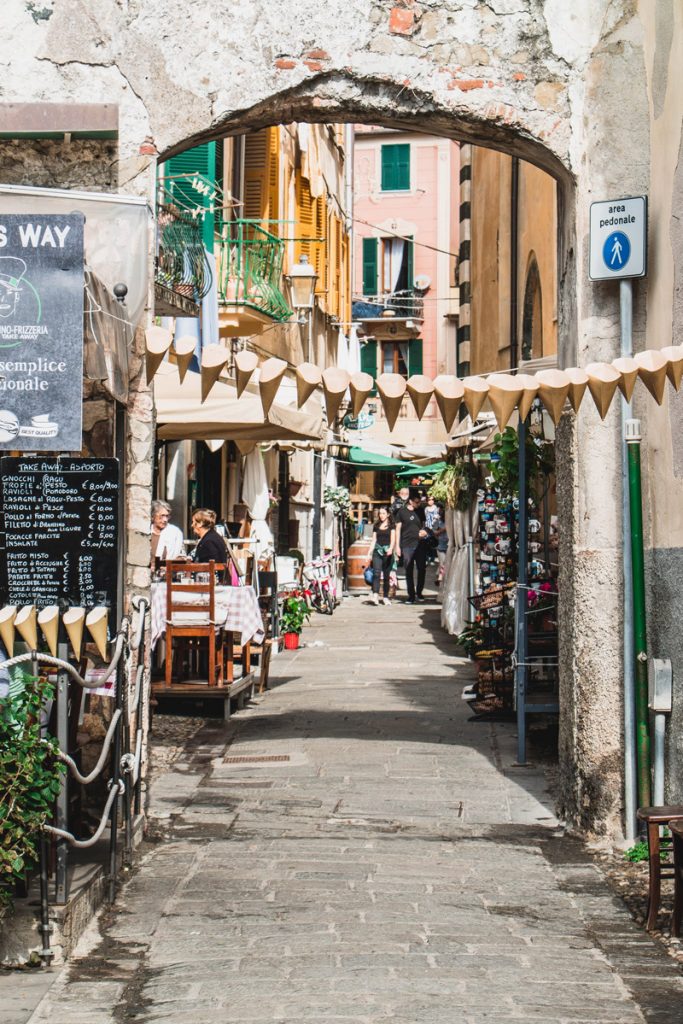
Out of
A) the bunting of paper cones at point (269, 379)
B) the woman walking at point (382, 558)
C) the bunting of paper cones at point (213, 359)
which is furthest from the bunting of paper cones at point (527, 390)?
the woman walking at point (382, 558)

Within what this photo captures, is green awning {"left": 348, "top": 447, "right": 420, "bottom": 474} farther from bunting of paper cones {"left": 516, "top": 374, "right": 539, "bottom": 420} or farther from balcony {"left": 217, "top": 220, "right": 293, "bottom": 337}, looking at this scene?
bunting of paper cones {"left": 516, "top": 374, "right": 539, "bottom": 420}

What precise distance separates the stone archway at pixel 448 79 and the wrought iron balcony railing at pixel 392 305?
127ft

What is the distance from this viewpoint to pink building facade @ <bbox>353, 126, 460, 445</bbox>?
46438mm

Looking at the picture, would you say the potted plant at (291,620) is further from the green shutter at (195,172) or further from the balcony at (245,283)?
the green shutter at (195,172)

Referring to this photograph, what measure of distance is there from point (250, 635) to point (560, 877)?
5222 mm

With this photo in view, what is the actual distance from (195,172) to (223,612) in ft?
17.7

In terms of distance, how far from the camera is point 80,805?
6.27m

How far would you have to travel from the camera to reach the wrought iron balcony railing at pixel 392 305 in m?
46.2

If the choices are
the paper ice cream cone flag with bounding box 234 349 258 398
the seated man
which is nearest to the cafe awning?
the seated man

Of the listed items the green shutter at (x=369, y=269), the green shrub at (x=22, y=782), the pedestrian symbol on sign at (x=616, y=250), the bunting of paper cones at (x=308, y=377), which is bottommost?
the green shrub at (x=22, y=782)

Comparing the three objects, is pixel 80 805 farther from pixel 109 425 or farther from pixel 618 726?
pixel 618 726

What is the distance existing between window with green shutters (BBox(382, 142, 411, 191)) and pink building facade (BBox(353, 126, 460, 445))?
3 centimetres

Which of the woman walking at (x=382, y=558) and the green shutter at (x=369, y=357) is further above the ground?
the green shutter at (x=369, y=357)

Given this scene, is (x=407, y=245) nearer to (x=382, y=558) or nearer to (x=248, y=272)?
(x=382, y=558)
